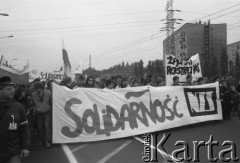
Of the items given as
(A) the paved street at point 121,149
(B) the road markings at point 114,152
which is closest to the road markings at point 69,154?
(A) the paved street at point 121,149

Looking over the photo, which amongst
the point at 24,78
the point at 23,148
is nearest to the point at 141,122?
the point at 23,148

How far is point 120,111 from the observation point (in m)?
9.20

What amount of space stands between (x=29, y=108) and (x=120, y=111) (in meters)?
2.58

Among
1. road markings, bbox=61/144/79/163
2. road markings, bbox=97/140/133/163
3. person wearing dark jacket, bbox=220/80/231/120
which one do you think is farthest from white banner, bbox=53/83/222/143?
person wearing dark jacket, bbox=220/80/231/120

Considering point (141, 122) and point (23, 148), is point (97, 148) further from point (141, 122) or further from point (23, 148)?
point (23, 148)

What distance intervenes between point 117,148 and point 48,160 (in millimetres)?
1655

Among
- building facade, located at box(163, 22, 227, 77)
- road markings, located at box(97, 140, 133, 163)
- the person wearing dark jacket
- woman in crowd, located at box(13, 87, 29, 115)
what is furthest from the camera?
building facade, located at box(163, 22, 227, 77)

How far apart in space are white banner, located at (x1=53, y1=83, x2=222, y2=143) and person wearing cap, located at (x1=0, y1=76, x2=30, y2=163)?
13.9 ft

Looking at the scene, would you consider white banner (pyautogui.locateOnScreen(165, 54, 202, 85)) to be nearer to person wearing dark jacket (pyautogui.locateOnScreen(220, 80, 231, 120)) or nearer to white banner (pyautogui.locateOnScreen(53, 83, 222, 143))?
person wearing dark jacket (pyautogui.locateOnScreen(220, 80, 231, 120))

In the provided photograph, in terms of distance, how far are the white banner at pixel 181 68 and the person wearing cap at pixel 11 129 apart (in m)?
9.79

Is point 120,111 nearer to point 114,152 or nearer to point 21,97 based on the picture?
point 114,152

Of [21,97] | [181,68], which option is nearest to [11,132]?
[21,97]

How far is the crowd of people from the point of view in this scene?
3941mm

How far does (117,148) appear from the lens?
7668 mm
